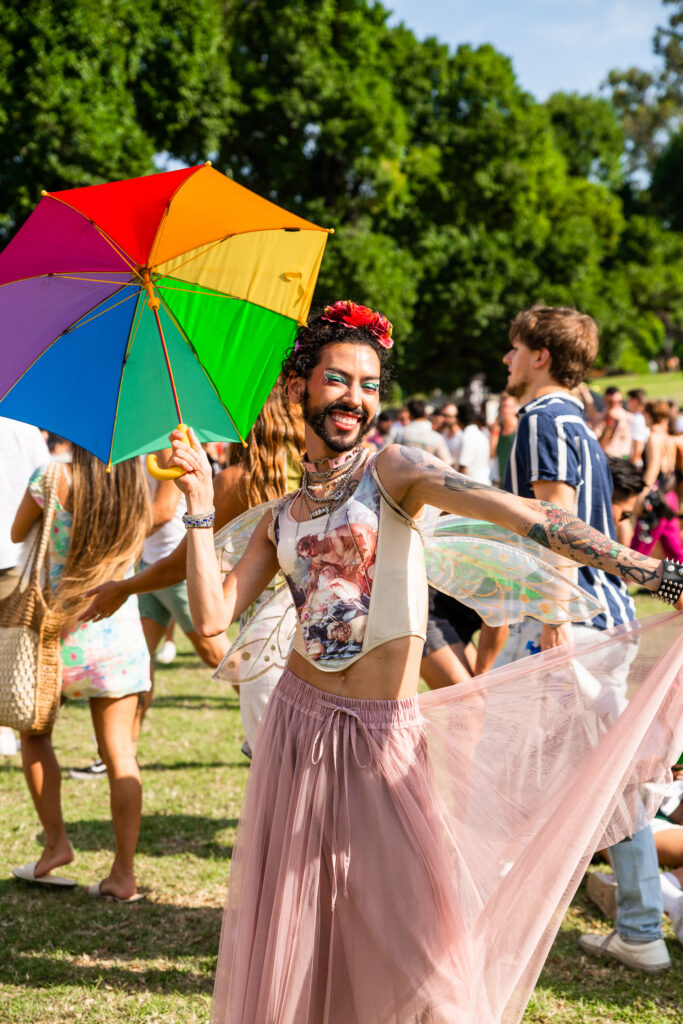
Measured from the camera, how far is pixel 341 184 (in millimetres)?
27703

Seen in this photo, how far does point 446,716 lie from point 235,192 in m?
1.64

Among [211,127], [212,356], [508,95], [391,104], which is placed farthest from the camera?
[508,95]

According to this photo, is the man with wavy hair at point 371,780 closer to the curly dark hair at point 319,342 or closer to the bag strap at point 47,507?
the curly dark hair at point 319,342

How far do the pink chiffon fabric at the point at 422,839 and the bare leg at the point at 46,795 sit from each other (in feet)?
5.78

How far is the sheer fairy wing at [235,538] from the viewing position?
3.14m

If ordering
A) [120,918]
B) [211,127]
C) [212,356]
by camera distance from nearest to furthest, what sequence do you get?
[212,356] < [120,918] < [211,127]

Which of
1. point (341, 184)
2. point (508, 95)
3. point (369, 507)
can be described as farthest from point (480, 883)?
point (508, 95)

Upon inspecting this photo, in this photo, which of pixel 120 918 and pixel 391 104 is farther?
pixel 391 104

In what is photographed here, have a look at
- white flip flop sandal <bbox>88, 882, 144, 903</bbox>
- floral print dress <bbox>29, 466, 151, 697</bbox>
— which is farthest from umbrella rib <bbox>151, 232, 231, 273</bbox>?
white flip flop sandal <bbox>88, 882, 144, 903</bbox>

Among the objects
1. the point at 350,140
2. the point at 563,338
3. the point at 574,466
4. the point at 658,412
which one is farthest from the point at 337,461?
the point at 350,140

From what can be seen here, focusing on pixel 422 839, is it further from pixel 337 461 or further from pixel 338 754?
pixel 337 461

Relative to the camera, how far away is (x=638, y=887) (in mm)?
3561

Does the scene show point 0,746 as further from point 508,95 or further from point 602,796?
point 508,95

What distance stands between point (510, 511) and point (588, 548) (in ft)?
0.65
